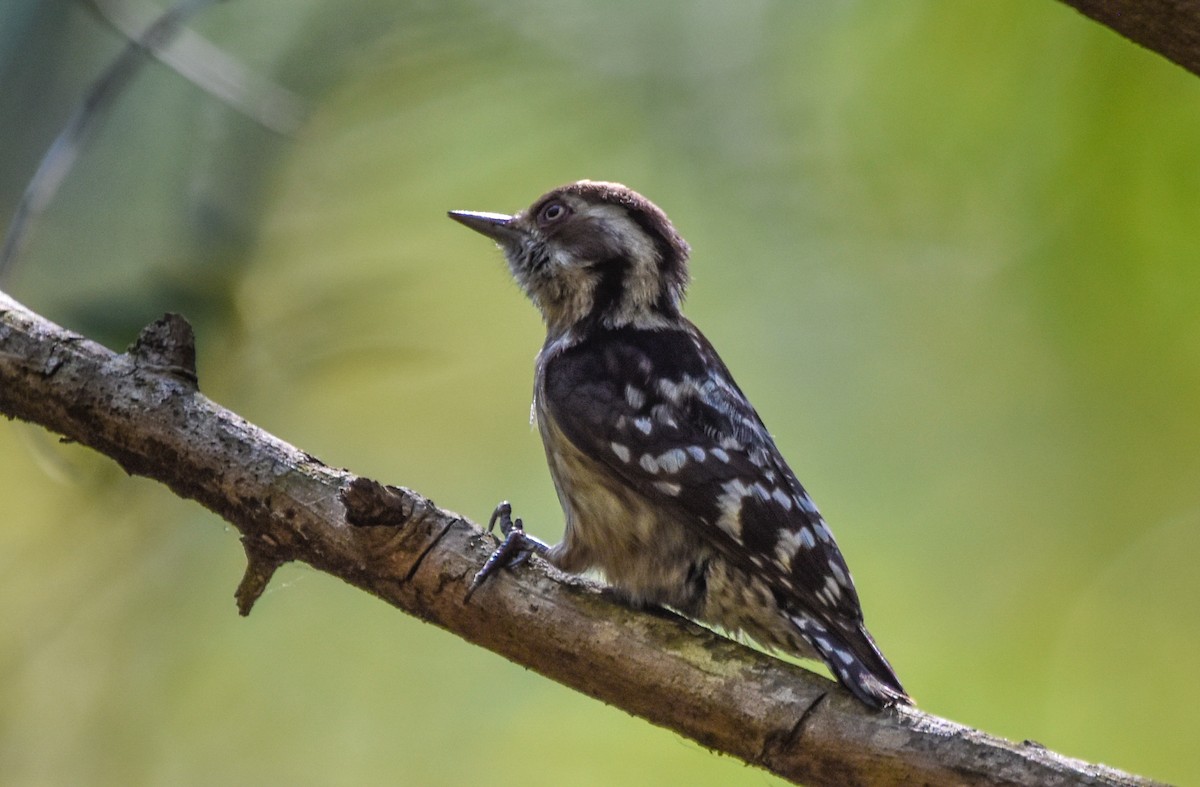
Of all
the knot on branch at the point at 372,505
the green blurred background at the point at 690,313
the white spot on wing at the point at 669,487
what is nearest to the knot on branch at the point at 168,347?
the knot on branch at the point at 372,505

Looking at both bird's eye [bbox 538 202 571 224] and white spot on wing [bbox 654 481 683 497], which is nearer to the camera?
white spot on wing [bbox 654 481 683 497]

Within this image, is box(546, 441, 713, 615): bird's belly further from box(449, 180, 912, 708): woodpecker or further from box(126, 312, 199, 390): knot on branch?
box(126, 312, 199, 390): knot on branch

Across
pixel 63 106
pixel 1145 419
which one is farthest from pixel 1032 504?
pixel 63 106

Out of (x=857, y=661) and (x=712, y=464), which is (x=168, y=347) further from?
(x=857, y=661)

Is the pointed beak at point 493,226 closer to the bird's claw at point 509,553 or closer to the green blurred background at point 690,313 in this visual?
the green blurred background at point 690,313

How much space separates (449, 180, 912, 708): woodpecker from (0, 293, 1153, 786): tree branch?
4.0 inches

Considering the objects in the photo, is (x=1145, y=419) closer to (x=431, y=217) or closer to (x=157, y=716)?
(x=431, y=217)

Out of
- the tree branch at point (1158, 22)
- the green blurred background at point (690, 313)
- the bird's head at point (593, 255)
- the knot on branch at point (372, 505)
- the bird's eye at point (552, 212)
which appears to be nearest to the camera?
the tree branch at point (1158, 22)

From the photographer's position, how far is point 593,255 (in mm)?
3715

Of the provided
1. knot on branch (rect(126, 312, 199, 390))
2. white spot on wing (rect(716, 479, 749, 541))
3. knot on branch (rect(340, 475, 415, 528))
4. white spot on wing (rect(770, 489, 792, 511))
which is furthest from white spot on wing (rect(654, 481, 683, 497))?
knot on branch (rect(126, 312, 199, 390))

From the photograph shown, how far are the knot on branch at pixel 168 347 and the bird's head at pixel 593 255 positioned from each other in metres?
1.21

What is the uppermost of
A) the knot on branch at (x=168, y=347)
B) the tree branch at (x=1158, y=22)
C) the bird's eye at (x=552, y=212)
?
the tree branch at (x=1158, y=22)

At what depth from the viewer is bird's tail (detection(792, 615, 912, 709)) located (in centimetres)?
236

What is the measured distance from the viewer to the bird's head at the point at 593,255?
12.0 feet
